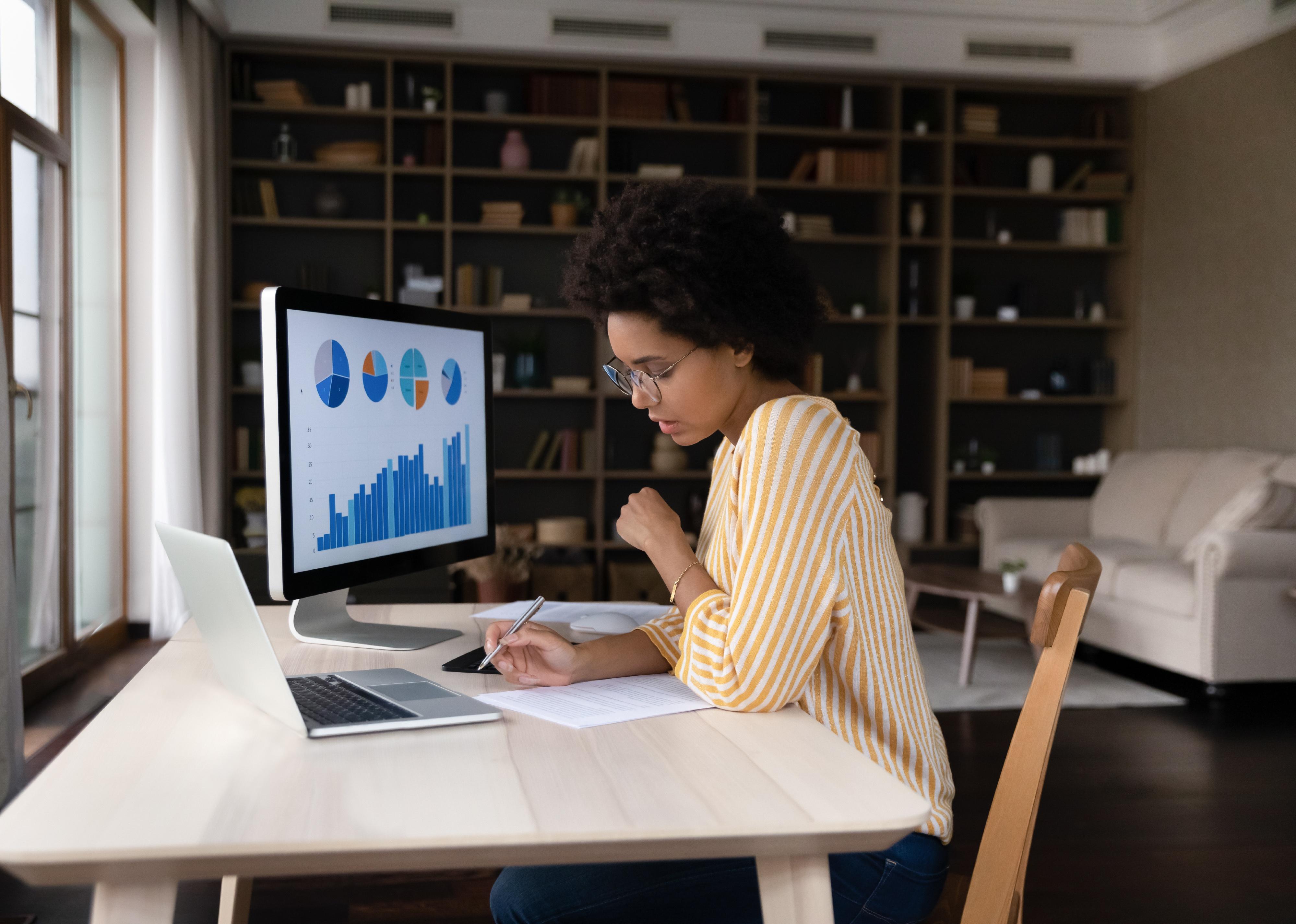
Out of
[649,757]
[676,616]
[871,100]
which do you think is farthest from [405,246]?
[649,757]

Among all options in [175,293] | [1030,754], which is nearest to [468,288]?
[175,293]

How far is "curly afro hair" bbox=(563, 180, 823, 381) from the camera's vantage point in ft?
3.89

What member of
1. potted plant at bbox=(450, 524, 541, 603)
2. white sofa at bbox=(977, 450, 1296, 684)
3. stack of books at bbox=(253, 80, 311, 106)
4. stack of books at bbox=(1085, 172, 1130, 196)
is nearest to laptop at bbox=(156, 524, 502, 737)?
potted plant at bbox=(450, 524, 541, 603)

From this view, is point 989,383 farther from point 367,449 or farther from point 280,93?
point 367,449

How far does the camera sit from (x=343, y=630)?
4.81 feet

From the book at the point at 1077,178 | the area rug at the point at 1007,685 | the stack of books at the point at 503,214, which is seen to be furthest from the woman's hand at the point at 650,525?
the book at the point at 1077,178

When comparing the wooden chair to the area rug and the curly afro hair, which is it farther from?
the area rug

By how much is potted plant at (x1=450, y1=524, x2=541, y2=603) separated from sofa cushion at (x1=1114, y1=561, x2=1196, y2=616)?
2395mm

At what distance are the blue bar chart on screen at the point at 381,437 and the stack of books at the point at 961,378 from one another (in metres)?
4.48

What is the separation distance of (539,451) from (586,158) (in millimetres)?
1521

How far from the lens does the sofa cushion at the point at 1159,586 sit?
3.90 m

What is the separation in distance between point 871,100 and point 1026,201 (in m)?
1.04

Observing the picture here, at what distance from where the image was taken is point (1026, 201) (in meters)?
5.93

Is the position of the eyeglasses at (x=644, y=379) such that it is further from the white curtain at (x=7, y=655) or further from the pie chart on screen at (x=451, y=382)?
the white curtain at (x=7, y=655)
